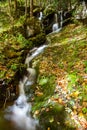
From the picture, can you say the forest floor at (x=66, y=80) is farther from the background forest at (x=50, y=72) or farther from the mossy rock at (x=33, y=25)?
the mossy rock at (x=33, y=25)

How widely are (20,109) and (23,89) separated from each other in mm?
1093

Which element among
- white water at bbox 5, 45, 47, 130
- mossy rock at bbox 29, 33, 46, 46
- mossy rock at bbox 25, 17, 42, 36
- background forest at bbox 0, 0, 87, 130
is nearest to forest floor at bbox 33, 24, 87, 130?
background forest at bbox 0, 0, 87, 130

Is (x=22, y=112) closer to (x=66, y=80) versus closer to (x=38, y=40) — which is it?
(x=66, y=80)

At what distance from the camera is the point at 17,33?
44.1 ft

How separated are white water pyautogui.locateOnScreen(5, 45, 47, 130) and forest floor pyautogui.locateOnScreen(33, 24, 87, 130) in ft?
1.13

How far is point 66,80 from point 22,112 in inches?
75.8

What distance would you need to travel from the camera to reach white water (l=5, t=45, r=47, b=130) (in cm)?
705

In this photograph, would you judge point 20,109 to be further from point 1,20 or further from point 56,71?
point 1,20

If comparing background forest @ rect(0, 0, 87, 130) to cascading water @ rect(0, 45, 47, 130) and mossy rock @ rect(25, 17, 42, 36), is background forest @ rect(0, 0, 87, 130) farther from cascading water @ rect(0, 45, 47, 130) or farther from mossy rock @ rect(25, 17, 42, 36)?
cascading water @ rect(0, 45, 47, 130)

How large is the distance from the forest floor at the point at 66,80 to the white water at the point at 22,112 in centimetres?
34

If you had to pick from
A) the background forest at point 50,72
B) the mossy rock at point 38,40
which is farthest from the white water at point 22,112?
the mossy rock at point 38,40

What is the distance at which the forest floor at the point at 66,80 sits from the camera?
6637 millimetres

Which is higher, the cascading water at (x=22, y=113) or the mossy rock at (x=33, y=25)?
the mossy rock at (x=33, y=25)

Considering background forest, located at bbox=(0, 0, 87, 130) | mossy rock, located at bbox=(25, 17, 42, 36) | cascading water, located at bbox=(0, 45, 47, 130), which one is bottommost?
cascading water, located at bbox=(0, 45, 47, 130)
